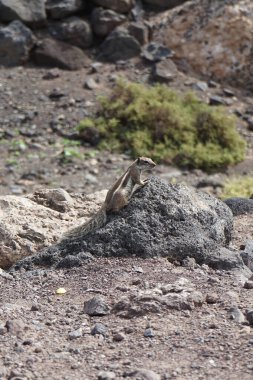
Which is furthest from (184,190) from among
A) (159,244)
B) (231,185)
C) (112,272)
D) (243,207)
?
(231,185)

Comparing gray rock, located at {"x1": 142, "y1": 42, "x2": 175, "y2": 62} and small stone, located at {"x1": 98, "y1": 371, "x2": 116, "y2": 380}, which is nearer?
small stone, located at {"x1": 98, "y1": 371, "x2": 116, "y2": 380}

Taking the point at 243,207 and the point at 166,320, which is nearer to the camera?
the point at 166,320

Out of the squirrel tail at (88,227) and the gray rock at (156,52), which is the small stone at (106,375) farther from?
the gray rock at (156,52)

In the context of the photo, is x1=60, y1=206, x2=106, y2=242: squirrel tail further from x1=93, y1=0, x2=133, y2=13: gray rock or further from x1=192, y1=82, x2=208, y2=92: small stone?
x1=93, y1=0, x2=133, y2=13: gray rock

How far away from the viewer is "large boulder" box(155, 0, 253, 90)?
18.2m

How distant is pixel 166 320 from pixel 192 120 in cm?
1115

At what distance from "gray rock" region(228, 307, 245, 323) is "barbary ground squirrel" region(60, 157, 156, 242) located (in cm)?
134

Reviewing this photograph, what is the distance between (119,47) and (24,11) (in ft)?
7.97

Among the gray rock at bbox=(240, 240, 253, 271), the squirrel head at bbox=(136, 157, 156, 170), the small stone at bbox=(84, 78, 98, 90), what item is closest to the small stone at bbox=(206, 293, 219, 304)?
the gray rock at bbox=(240, 240, 253, 271)

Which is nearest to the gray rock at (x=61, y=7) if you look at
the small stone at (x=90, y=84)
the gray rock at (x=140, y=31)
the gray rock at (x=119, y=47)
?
the gray rock at (x=119, y=47)

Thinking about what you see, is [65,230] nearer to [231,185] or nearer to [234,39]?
[231,185]

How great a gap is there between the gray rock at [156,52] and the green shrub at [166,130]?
1.89 m

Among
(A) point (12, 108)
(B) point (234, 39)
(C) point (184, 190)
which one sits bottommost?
(A) point (12, 108)

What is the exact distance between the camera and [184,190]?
247 inches
